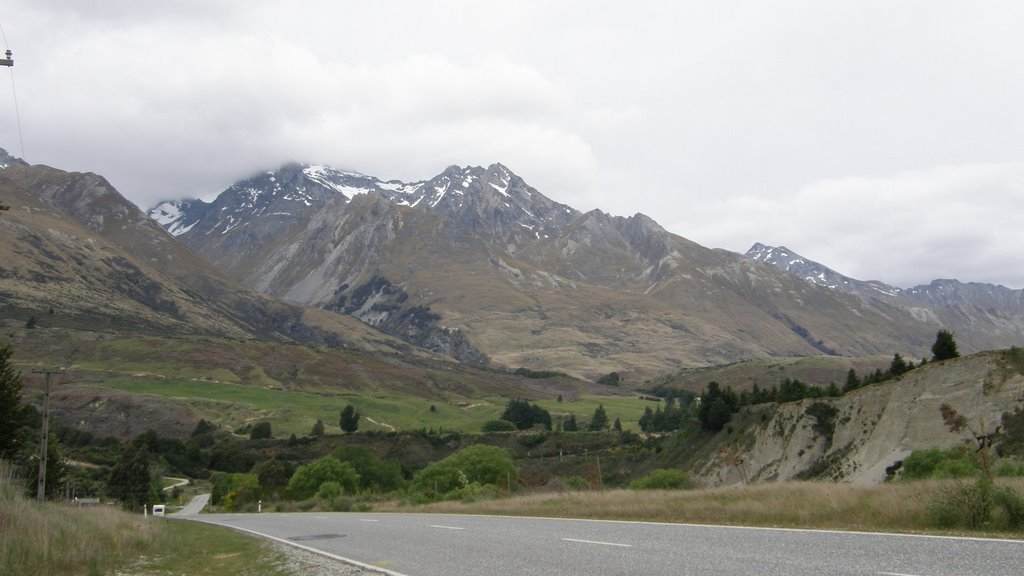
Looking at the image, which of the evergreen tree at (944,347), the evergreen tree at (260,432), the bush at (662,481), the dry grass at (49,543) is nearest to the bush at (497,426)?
the evergreen tree at (260,432)

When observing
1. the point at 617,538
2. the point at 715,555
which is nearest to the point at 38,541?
the point at 617,538

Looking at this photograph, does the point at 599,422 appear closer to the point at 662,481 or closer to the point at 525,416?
the point at 525,416

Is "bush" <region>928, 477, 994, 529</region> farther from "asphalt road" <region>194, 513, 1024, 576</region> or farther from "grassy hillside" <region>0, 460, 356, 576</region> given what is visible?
"grassy hillside" <region>0, 460, 356, 576</region>

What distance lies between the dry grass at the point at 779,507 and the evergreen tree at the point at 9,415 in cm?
3379

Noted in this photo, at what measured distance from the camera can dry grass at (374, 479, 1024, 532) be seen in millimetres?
17641

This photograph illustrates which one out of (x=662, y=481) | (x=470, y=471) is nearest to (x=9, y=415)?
(x=470, y=471)

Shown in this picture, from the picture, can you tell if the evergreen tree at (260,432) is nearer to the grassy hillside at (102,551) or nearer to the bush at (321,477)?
the bush at (321,477)

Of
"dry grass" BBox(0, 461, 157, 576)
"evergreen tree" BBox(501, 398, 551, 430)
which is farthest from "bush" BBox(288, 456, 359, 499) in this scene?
"evergreen tree" BBox(501, 398, 551, 430)

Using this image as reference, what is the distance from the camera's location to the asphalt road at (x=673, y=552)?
1170 cm

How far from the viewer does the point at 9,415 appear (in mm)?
46969

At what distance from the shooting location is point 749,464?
7794 centimetres

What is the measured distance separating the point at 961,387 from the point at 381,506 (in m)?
43.5

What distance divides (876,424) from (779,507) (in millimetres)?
48843

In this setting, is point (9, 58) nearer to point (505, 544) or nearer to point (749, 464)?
point (505, 544)
